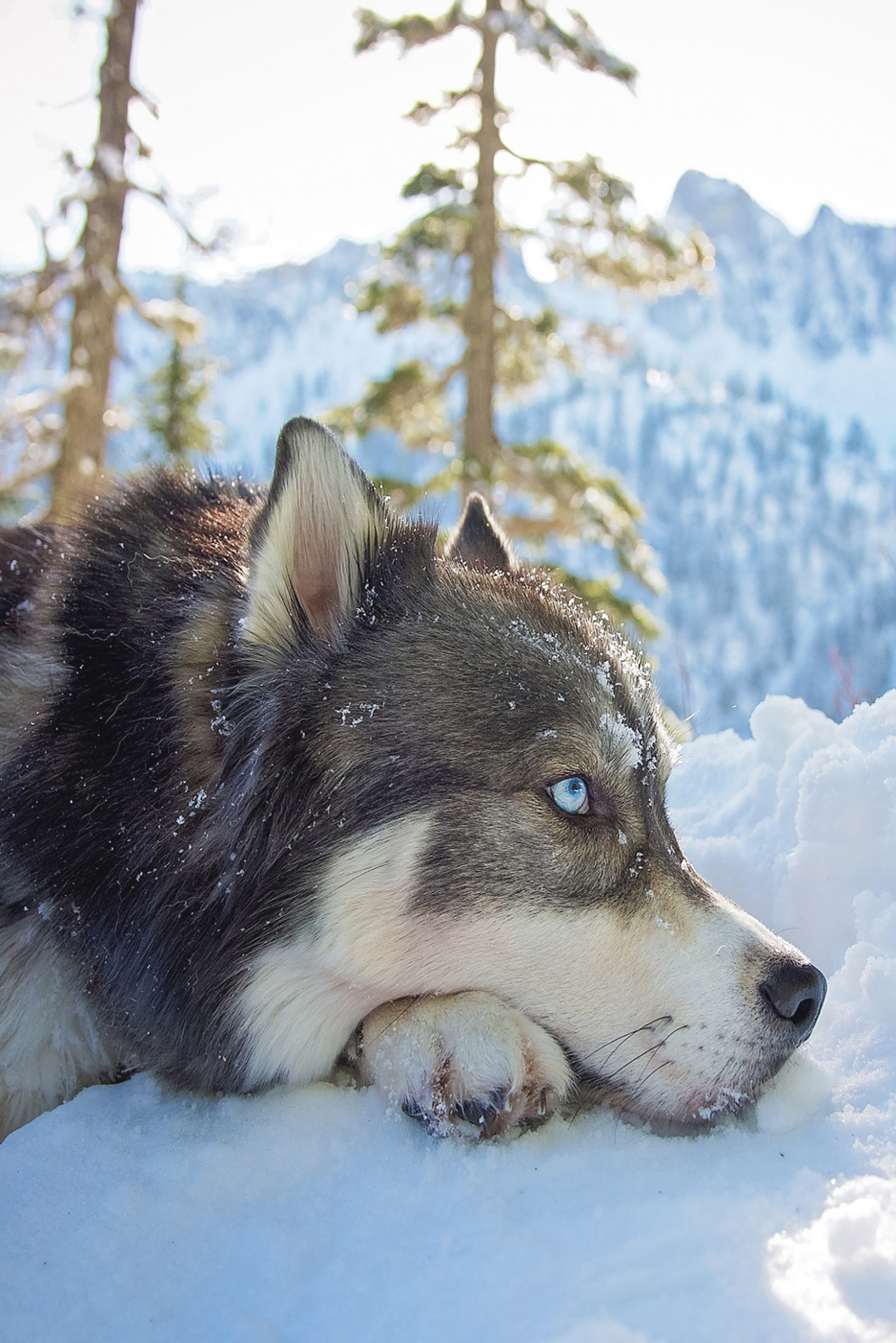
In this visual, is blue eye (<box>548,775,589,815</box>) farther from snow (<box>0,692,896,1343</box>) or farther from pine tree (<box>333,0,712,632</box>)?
pine tree (<box>333,0,712,632</box>)


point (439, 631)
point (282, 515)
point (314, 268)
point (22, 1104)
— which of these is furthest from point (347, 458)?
point (314, 268)

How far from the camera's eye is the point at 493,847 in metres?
2.05

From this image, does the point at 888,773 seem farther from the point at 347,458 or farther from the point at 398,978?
the point at 347,458

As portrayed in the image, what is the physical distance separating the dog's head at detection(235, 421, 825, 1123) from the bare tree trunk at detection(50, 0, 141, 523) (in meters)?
10.4

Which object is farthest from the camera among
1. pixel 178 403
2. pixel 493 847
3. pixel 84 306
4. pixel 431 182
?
pixel 178 403

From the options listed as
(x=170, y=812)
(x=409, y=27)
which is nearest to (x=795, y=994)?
(x=170, y=812)

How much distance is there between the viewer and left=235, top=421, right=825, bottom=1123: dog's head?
1.97m

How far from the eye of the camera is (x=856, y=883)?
7.93ft

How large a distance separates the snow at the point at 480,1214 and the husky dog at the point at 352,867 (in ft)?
0.38

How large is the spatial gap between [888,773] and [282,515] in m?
1.82

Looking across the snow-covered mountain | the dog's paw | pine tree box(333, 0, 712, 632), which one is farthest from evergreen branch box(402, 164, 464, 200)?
the snow-covered mountain

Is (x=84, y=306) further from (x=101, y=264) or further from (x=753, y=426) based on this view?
(x=753, y=426)

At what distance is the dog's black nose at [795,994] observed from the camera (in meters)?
1.92

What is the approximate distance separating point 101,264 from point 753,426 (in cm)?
16534
